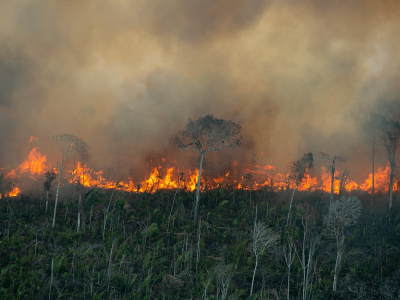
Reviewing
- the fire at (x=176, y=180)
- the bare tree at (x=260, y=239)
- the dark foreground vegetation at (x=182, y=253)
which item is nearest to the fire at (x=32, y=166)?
the fire at (x=176, y=180)

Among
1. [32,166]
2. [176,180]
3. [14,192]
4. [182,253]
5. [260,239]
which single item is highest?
[32,166]

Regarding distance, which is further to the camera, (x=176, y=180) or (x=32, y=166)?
(x=176, y=180)

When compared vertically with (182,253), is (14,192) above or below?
above

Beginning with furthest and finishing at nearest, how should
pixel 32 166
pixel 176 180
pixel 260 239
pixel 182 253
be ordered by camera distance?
pixel 176 180, pixel 32 166, pixel 182 253, pixel 260 239

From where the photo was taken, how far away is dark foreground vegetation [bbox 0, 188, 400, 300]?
26516 millimetres

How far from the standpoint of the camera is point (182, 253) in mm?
33562

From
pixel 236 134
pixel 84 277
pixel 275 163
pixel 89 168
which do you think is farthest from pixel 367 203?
pixel 89 168

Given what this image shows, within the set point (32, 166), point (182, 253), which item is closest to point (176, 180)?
point (182, 253)

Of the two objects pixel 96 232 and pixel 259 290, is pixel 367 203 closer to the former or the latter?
pixel 259 290

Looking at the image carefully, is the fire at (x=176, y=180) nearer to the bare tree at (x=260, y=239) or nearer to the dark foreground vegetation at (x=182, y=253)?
the dark foreground vegetation at (x=182, y=253)

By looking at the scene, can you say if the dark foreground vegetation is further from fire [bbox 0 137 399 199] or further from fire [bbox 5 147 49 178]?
fire [bbox 5 147 49 178]

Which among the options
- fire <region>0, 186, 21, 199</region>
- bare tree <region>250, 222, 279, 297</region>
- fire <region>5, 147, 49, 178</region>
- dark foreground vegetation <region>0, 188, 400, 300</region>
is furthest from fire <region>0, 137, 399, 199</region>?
bare tree <region>250, 222, 279, 297</region>

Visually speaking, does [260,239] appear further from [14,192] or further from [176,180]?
[14,192]

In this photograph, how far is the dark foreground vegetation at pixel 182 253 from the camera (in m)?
26.5
